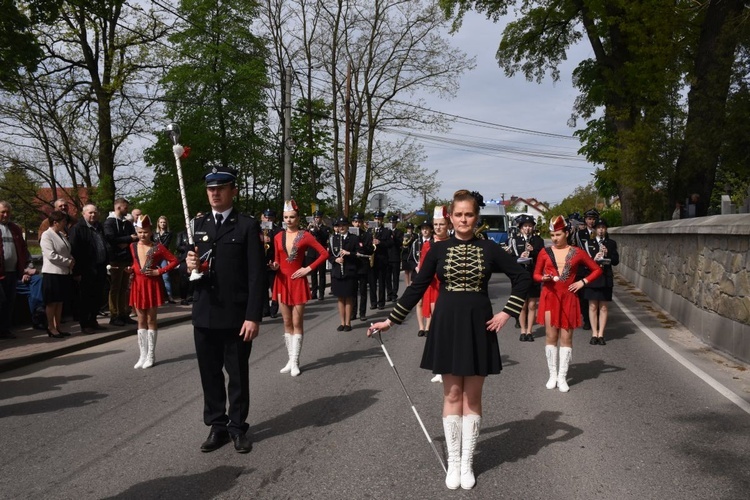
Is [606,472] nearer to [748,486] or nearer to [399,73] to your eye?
[748,486]

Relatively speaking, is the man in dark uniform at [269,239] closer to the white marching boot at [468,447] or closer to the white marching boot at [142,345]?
the white marching boot at [142,345]

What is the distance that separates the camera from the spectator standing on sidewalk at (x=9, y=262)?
10.4m

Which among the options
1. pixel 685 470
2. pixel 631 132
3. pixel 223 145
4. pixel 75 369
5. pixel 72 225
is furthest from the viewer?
pixel 223 145

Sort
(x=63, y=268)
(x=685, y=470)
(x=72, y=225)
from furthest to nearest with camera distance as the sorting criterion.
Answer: (x=72, y=225), (x=63, y=268), (x=685, y=470)

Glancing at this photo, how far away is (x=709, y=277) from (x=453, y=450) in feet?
24.5

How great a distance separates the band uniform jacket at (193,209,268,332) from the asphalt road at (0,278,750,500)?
1018 millimetres

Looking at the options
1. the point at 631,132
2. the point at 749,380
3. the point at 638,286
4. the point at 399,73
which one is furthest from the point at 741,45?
the point at 399,73

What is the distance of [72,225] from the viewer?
39.6ft

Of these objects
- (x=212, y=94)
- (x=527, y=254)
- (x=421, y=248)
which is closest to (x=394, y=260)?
(x=421, y=248)

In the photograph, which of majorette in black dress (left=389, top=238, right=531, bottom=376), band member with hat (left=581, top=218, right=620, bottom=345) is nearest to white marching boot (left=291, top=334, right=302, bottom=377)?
majorette in black dress (left=389, top=238, right=531, bottom=376)

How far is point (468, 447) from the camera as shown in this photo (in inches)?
181

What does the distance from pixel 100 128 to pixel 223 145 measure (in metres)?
7.02

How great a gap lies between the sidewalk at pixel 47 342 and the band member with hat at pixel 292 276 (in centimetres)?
Answer: 326

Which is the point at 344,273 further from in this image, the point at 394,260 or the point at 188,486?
the point at 188,486
